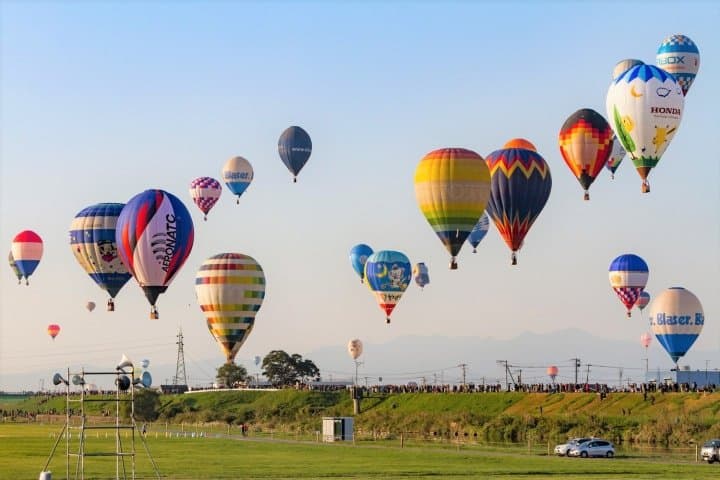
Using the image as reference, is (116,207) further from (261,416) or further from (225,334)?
(261,416)

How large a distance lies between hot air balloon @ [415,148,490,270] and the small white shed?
88.9 ft

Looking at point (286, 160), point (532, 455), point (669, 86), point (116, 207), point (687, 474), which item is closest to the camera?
point (687, 474)

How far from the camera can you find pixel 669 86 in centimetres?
9569

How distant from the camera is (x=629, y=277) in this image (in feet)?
429

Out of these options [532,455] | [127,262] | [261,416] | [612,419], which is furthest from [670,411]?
[261,416]

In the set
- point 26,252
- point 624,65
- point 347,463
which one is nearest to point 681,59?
point 624,65

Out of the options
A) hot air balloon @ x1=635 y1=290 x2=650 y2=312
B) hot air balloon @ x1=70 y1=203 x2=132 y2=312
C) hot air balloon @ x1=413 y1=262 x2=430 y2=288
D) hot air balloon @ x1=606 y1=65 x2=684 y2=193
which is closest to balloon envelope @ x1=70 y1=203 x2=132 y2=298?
hot air balloon @ x1=70 y1=203 x2=132 y2=312

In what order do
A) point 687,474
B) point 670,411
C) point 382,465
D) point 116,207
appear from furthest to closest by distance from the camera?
point 670,411 → point 116,207 → point 382,465 → point 687,474

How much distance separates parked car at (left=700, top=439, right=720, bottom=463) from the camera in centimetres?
8128

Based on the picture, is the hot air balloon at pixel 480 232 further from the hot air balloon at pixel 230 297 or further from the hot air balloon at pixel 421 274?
the hot air balloon at pixel 421 274

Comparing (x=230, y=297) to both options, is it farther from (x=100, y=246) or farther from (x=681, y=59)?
(x=681, y=59)

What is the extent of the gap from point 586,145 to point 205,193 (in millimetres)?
50790

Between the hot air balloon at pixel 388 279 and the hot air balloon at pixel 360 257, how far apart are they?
59.2 ft

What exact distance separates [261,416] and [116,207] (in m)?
69.9
